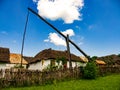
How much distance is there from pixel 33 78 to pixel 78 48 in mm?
9636

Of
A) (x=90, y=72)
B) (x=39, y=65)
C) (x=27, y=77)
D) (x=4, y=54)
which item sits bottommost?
(x=27, y=77)

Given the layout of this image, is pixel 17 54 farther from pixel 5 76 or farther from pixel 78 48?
pixel 5 76

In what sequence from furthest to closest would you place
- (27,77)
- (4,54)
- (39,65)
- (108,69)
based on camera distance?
(39,65) → (4,54) → (108,69) → (27,77)

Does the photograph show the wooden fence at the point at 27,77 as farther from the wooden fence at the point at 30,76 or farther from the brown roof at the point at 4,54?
the brown roof at the point at 4,54

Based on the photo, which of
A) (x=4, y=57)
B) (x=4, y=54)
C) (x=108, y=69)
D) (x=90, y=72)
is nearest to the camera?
(x=90, y=72)

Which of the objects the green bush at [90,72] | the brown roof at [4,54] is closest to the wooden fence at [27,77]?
the green bush at [90,72]

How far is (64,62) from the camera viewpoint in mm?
38375

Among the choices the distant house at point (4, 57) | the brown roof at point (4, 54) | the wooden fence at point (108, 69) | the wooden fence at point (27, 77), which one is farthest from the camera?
the brown roof at point (4, 54)

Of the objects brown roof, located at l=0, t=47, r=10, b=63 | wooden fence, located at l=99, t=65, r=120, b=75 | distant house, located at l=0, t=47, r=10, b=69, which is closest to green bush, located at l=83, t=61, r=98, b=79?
wooden fence, located at l=99, t=65, r=120, b=75

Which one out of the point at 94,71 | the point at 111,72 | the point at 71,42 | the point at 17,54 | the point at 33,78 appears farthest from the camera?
the point at 17,54

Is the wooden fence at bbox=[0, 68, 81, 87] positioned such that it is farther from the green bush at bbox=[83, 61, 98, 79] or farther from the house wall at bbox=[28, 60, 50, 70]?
the house wall at bbox=[28, 60, 50, 70]

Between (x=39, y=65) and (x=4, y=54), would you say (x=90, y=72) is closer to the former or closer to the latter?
(x=4, y=54)

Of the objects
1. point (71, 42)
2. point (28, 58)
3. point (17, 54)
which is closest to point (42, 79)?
point (71, 42)

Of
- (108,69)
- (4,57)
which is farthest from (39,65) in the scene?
(108,69)
